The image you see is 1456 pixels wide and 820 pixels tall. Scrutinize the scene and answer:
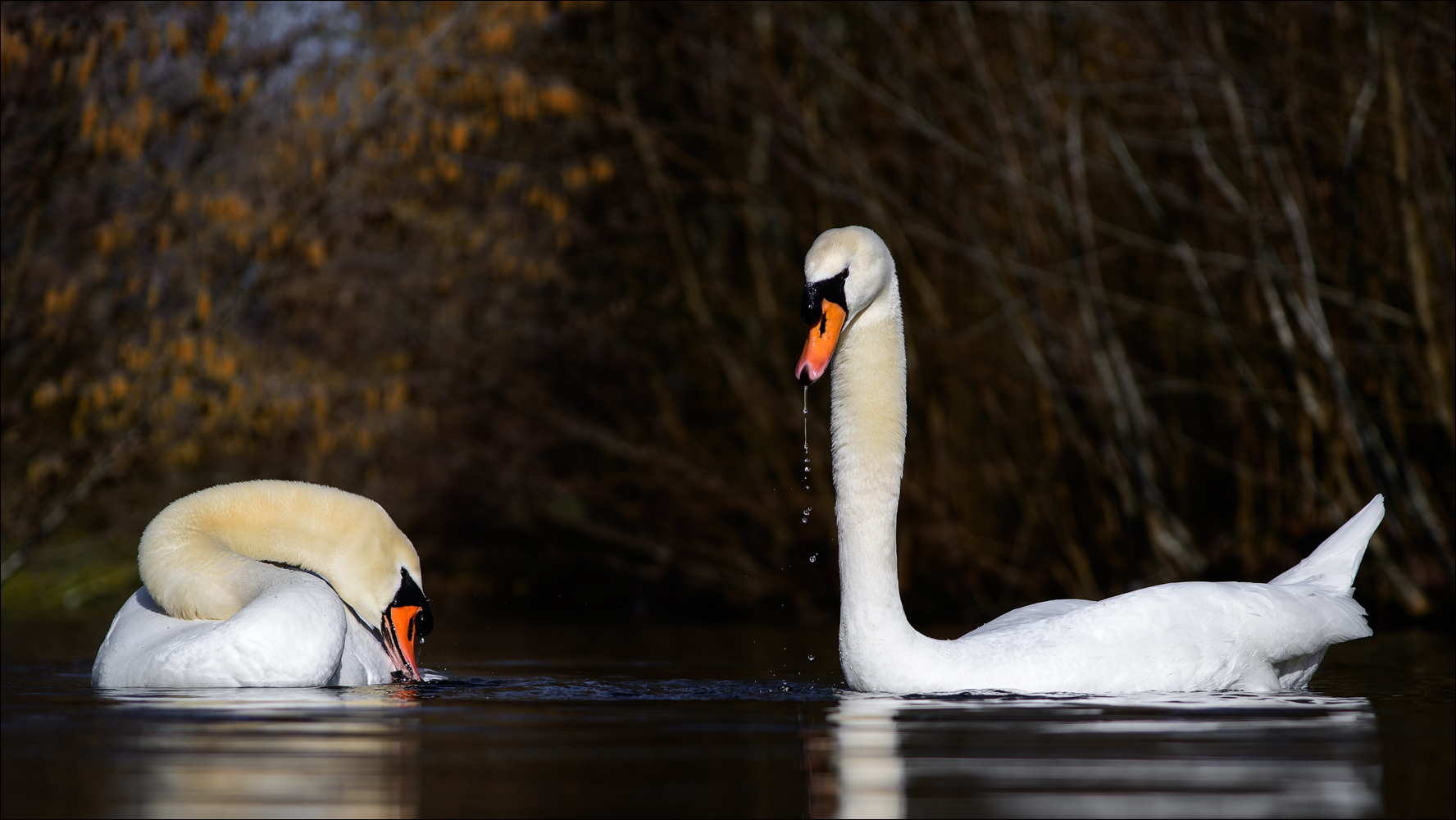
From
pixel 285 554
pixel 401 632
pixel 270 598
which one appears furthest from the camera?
pixel 285 554

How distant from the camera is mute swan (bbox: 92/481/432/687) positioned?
663 centimetres

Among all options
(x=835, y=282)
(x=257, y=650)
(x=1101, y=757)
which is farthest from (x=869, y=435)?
(x=257, y=650)

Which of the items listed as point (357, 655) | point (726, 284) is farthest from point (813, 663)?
point (726, 284)

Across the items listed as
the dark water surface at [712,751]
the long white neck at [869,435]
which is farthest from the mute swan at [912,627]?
the dark water surface at [712,751]

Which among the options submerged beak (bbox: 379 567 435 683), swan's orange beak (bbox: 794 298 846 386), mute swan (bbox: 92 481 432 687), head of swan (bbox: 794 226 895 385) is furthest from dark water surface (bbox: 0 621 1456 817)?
head of swan (bbox: 794 226 895 385)

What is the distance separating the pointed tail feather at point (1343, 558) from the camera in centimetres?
723

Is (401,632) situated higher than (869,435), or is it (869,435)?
(869,435)

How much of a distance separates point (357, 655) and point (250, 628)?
0.70m

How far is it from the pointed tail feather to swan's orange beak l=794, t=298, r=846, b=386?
2.29 meters

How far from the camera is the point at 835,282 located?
19.8 feet

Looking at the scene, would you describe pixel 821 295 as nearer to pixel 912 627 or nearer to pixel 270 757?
pixel 912 627

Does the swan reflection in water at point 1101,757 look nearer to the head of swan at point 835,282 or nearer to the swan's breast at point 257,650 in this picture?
the head of swan at point 835,282

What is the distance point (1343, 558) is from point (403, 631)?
3.61m

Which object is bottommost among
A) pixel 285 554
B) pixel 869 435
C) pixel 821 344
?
pixel 285 554
